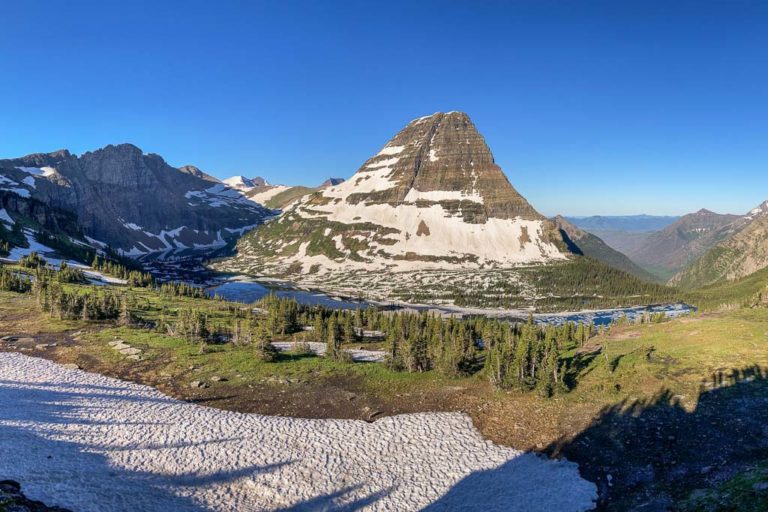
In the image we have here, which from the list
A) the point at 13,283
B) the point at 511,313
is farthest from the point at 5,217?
the point at 511,313

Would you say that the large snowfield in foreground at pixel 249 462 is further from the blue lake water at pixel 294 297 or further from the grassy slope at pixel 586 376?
the blue lake water at pixel 294 297

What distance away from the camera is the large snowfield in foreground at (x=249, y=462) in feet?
79.5

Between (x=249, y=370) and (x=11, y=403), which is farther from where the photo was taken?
(x=249, y=370)

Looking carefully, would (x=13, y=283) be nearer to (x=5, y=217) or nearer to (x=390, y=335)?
(x=390, y=335)

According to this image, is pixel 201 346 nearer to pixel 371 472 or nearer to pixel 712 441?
pixel 371 472

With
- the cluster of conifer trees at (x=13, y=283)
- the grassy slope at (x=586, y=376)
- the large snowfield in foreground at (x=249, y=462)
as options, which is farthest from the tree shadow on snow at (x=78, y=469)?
the cluster of conifer trees at (x=13, y=283)

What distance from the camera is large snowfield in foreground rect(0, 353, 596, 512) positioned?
24234 millimetres

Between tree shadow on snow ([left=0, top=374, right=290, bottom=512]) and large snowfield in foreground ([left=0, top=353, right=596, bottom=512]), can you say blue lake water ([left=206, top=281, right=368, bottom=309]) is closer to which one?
large snowfield in foreground ([left=0, top=353, right=596, bottom=512])

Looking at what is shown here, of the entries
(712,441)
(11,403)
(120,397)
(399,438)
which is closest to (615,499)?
(712,441)

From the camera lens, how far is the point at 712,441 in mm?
27391

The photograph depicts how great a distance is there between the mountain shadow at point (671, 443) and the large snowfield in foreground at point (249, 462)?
2.04m

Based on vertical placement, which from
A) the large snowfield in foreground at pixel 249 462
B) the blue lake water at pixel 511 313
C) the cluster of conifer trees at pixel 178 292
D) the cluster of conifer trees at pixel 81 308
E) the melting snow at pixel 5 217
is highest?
the melting snow at pixel 5 217

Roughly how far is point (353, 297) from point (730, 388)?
162 meters

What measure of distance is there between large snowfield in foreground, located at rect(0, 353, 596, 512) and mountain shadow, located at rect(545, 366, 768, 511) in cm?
204
